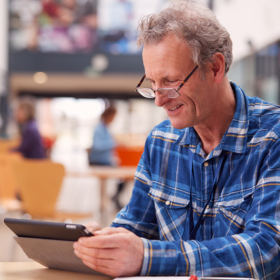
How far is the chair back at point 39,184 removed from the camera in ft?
11.2

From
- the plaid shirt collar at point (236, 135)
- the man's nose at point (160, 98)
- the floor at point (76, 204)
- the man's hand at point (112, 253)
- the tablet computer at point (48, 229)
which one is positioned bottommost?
the floor at point (76, 204)

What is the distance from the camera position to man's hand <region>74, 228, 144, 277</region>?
1015 mm

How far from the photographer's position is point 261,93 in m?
7.14

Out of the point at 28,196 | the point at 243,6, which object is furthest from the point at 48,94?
the point at 28,196

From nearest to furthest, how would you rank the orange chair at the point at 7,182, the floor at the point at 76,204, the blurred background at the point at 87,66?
the floor at the point at 76,204, the orange chair at the point at 7,182, the blurred background at the point at 87,66

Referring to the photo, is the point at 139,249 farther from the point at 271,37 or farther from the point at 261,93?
the point at 261,93

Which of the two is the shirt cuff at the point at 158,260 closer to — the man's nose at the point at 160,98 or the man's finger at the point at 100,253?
the man's finger at the point at 100,253

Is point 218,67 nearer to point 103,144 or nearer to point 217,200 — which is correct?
point 217,200

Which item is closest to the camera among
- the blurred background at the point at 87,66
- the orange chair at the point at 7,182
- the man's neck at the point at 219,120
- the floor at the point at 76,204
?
the man's neck at the point at 219,120

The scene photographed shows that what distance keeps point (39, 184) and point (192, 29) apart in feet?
8.10

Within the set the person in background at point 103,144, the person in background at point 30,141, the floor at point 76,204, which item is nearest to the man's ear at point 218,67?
the floor at point 76,204

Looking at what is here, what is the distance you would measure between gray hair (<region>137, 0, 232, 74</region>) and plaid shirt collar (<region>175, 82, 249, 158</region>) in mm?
132

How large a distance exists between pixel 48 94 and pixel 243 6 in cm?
1257

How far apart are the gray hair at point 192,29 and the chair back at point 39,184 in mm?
2254
